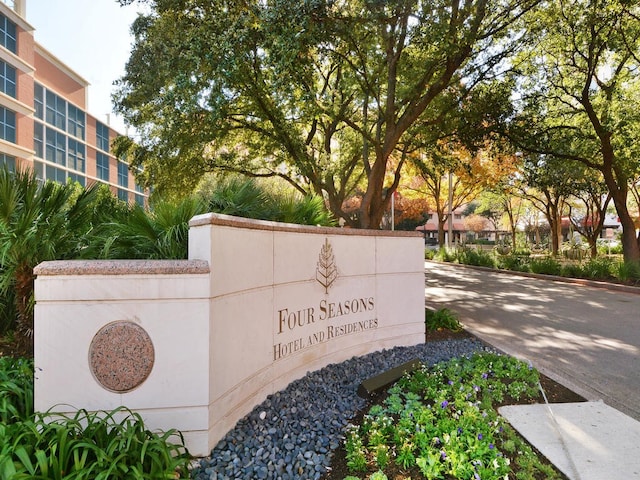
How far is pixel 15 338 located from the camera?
386 centimetres

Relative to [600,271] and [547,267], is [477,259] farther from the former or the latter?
[600,271]

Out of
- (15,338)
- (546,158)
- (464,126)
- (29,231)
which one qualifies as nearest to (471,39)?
(464,126)

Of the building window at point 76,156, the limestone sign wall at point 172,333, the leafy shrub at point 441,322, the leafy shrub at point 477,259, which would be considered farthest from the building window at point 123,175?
the limestone sign wall at point 172,333

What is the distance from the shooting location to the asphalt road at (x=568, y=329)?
4621 mm

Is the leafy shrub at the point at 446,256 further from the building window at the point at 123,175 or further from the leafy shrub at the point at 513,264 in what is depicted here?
the building window at the point at 123,175

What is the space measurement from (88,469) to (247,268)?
175 cm

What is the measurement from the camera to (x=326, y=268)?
4699mm

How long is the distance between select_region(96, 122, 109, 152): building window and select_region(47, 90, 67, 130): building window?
8045 millimetres

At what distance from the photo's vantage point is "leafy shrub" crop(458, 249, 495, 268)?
22141 mm

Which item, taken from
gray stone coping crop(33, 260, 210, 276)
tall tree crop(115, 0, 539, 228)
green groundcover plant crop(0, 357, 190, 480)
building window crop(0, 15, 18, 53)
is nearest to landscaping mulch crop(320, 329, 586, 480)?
green groundcover plant crop(0, 357, 190, 480)

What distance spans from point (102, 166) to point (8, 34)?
77.5ft

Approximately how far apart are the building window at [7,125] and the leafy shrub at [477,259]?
1204 inches

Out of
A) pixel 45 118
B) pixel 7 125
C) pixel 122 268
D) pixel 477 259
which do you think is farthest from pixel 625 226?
pixel 45 118

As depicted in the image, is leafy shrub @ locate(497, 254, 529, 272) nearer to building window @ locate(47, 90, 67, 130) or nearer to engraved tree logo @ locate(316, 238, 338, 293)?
engraved tree logo @ locate(316, 238, 338, 293)
